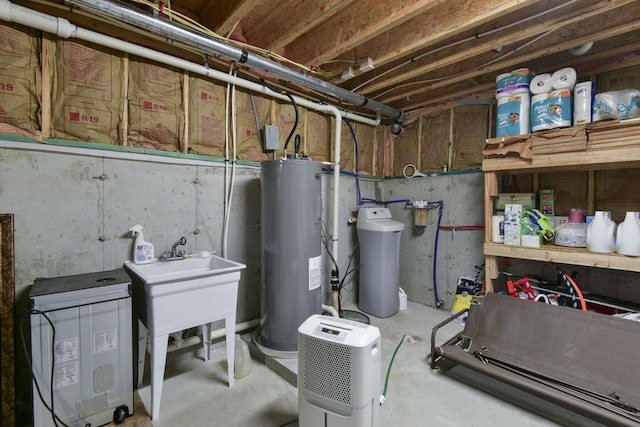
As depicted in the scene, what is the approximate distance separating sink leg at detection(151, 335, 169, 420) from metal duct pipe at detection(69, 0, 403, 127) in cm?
182

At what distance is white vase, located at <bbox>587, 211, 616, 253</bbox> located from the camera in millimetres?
1952

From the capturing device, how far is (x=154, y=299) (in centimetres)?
153

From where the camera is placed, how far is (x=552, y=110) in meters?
2.11

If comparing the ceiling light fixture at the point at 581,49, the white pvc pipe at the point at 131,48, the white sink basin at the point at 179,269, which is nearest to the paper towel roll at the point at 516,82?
the ceiling light fixture at the point at 581,49

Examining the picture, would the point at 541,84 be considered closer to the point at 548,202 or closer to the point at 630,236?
the point at 548,202

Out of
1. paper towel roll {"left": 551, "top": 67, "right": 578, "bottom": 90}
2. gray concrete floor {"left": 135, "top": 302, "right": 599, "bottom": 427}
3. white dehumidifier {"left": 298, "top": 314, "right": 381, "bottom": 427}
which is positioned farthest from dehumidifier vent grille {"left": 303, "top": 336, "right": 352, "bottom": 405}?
paper towel roll {"left": 551, "top": 67, "right": 578, "bottom": 90}

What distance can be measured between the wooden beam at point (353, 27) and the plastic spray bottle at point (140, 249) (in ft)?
6.15

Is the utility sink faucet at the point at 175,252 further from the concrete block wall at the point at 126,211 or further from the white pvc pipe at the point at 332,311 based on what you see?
the white pvc pipe at the point at 332,311

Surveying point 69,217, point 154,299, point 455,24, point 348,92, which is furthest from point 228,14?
point 154,299

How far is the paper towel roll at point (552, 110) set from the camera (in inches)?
81.9

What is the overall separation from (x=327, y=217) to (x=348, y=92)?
131cm

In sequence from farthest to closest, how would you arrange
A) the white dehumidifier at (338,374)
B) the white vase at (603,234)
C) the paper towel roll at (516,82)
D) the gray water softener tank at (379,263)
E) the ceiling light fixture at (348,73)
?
the gray water softener tank at (379,263)
the ceiling light fixture at (348,73)
the paper towel roll at (516,82)
the white vase at (603,234)
the white dehumidifier at (338,374)

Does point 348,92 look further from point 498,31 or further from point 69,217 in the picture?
point 69,217

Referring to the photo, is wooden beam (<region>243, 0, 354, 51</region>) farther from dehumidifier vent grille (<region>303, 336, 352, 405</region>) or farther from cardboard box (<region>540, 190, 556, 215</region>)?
cardboard box (<region>540, 190, 556, 215</region>)
